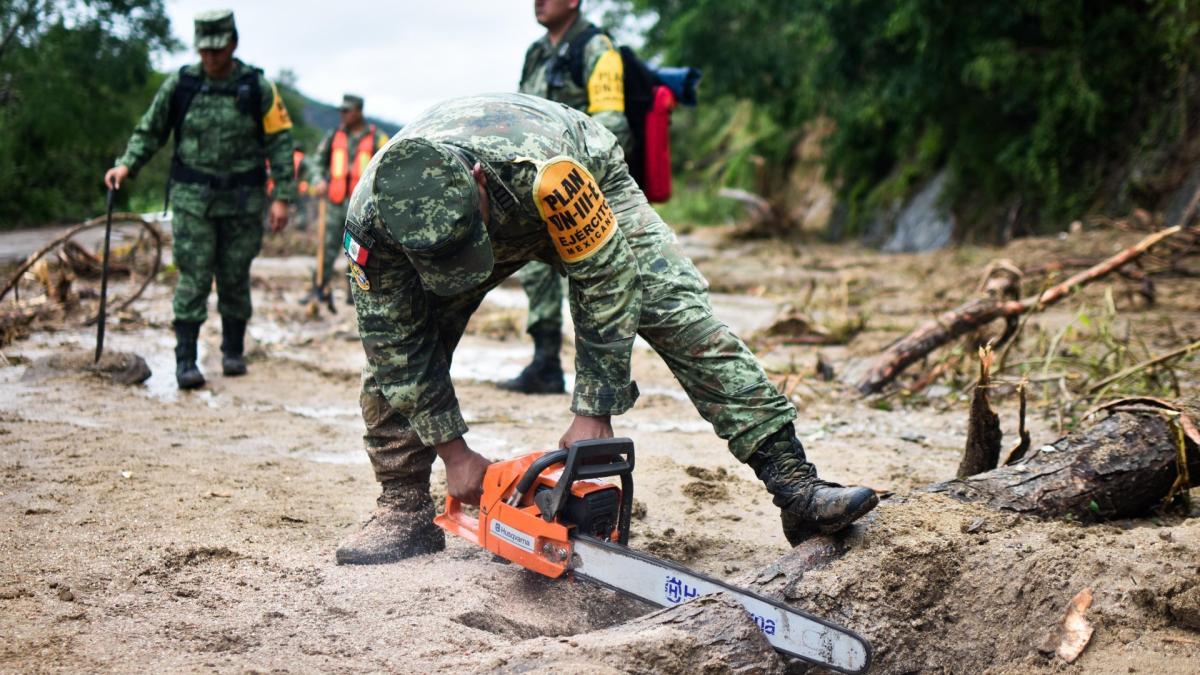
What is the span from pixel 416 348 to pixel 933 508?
1.56 meters

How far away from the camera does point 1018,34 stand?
1182 cm

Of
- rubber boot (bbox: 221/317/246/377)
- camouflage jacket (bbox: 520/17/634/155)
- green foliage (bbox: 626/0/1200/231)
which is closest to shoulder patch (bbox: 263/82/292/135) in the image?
rubber boot (bbox: 221/317/246/377)

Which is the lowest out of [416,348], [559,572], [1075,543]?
[559,572]

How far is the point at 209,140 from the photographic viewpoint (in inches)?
231

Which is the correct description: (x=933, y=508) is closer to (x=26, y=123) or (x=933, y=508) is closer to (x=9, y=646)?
(x=9, y=646)

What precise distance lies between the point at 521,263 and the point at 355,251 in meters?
0.56

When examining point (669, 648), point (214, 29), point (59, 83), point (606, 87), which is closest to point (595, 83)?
point (606, 87)

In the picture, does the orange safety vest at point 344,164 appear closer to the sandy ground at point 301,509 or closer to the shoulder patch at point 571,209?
the sandy ground at point 301,509

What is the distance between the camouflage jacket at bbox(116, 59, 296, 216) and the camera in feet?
19.1

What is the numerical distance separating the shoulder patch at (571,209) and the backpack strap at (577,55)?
2.71 meters

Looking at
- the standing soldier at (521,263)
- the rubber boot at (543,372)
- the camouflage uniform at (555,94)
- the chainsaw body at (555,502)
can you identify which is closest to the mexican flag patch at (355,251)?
Answer: the standing soldier at (521,263)

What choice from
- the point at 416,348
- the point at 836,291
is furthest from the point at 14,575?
the point at 836,291

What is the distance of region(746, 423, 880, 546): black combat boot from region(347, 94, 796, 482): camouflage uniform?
0.06 meters

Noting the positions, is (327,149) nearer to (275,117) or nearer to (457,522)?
(275,117)
